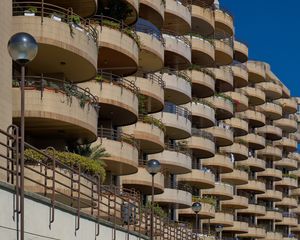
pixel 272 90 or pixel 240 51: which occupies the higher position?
pixel 272 90

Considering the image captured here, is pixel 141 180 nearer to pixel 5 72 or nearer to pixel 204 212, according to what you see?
pixel 204 212

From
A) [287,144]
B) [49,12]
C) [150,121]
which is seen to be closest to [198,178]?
[150,121]

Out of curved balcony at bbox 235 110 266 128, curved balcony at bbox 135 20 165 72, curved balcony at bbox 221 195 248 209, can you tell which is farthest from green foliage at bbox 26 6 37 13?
curved balcony at bbox 235 110 266 128

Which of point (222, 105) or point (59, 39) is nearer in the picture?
point (59, 39)

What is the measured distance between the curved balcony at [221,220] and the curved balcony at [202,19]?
627 inches

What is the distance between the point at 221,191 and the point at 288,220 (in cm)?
3279

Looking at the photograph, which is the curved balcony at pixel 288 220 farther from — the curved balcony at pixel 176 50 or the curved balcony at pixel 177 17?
the curved balcony at pixel 177 17

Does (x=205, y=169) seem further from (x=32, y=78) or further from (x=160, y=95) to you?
(x=32, y=78)

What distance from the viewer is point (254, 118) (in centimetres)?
9594

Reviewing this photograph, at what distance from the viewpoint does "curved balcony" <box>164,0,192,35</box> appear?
6141 cm

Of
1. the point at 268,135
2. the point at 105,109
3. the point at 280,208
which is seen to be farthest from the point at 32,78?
the point at 280,208

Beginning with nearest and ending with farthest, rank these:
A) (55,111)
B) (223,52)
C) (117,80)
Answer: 1. (55,111)
2. (117,80)
3. (223,52)

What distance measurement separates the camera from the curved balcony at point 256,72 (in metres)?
94.3

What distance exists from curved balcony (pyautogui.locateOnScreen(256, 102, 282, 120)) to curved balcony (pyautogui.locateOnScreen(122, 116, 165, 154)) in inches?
1871
